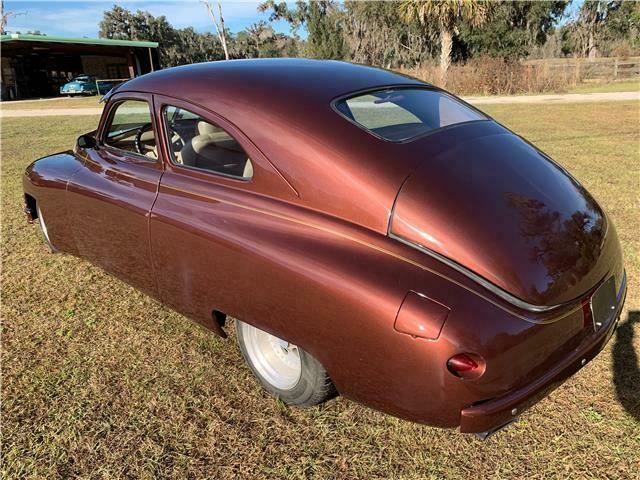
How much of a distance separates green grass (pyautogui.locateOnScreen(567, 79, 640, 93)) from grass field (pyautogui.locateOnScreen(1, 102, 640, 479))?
72.8ft

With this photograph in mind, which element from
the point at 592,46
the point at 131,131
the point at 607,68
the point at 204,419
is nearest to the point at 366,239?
the point at 204,419

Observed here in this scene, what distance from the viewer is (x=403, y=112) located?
272 cm

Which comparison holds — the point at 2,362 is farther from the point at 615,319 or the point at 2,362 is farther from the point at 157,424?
the point at 615,319

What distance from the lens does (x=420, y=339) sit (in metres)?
1.72

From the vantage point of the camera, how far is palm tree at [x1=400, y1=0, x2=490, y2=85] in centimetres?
2326

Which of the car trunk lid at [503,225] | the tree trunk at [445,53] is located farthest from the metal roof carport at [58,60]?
the car trunk lid at [503,225]

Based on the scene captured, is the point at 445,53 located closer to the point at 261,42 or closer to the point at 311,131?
the point at 311,131

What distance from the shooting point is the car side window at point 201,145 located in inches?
98.7

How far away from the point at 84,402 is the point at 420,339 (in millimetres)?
1899

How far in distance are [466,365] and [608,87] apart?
2677 cm

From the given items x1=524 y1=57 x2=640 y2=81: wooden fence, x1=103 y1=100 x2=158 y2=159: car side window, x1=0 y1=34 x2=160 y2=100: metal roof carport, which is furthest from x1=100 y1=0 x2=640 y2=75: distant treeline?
x1=103 y1=100 x2=158 y2=159: car side window

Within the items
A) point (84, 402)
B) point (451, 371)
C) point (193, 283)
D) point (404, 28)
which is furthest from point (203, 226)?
point (404, 28)

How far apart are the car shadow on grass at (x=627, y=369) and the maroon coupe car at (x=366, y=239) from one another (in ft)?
1.60

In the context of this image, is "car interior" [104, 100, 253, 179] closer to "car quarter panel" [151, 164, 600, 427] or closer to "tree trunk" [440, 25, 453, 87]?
"car quarter panel" [151, 164, 600, 427]
